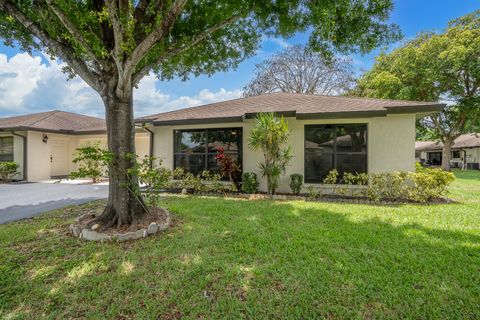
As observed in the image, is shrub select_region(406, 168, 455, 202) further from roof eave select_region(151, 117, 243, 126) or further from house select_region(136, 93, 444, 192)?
roof eave select_region(151, 117, 243, 126)

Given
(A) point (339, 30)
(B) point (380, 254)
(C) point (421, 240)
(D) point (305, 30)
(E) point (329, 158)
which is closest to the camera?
(B) point (380, 254)

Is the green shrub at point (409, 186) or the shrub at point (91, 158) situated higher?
the shrub at point (91, 158)

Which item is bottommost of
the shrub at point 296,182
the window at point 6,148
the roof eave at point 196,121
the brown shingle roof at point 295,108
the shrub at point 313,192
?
the shrub at point 313,192

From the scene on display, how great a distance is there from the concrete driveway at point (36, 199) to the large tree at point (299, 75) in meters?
20.1

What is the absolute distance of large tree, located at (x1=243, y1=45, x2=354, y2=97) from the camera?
24062mm

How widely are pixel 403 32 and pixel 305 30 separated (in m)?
2.50

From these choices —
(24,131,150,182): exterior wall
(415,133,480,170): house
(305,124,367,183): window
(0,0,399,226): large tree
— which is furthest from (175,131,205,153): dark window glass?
(415,133,480,170): house

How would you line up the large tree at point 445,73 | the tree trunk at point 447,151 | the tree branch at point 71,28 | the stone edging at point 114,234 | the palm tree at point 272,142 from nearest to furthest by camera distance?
the tree branch at point 71,28 → the stone edging at point 114,234 → the palm tree at point 272,142 → the large tree at point 445,73 → the tree trunk at point 447,151

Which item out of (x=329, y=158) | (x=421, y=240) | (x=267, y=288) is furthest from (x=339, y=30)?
(x=267, y=288)

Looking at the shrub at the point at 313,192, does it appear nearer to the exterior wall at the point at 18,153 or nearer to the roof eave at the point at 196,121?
the roof eave at the point at 196,121

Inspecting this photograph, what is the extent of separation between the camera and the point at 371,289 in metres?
2.71

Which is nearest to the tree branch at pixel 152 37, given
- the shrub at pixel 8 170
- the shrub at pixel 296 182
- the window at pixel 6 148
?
the shrub at pixel 296 182

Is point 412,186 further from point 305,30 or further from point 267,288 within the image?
point 267,288

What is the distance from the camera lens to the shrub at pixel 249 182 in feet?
27.8
